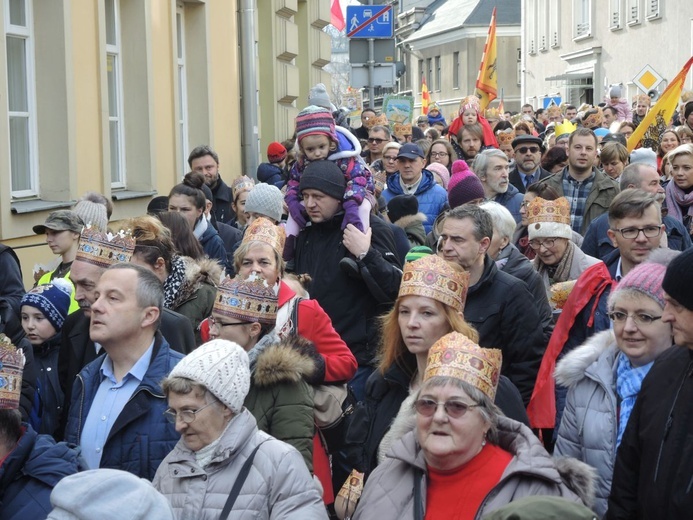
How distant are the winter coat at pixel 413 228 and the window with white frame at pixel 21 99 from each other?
389cm

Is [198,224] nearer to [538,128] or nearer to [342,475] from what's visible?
[342,475]

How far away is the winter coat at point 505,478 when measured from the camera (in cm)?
404

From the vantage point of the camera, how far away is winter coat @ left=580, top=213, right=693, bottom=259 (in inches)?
309

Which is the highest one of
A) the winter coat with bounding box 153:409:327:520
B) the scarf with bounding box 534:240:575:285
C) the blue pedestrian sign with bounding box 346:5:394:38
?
the blue pedestrian sign with bounding box 346:5:394:38

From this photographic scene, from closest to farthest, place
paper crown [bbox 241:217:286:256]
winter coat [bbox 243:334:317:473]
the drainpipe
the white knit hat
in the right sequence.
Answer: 1. the white knit hat
2. winter coat [bbox 243:334:317:473]
3. paper crown [bbox 241:217:286:256]
4. the drainpipe

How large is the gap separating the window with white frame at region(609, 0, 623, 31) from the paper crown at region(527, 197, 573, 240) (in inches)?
1667

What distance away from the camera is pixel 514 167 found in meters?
13.1

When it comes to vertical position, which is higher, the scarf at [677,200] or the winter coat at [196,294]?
the scarf at [677,200]

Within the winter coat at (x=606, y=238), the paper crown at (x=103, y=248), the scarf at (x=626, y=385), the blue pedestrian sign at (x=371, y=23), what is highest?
the blue pedestrian sign at (x=371, y=23)

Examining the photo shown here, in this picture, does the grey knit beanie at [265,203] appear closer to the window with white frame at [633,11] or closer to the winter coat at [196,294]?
the winter coat at [196,294]

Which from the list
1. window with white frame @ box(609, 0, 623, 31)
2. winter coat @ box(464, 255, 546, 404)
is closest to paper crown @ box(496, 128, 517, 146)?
winter coat @ box(464, 255, 546, 404)

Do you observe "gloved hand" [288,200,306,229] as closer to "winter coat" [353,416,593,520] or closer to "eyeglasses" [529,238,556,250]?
"eyeglasses" [529,238,556,250]

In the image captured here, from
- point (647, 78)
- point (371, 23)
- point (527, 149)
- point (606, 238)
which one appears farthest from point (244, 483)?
point (647, 78)

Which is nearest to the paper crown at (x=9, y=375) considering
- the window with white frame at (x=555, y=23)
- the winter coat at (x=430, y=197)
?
the winter coat at (x=430, y=197)
